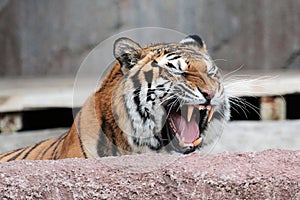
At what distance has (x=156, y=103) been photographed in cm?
216

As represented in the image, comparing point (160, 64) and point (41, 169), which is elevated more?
point (160, 64)

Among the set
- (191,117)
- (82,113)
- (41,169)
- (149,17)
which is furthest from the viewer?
(149,17)

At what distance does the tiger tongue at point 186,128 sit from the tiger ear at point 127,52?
22 cm

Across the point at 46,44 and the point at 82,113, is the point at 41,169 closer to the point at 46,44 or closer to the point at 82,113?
the point at 82,113

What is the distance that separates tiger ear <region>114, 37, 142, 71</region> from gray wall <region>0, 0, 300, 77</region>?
385cm

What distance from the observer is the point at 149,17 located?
6.12m

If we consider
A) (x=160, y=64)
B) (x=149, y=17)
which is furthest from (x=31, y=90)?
(x=160, y=64)

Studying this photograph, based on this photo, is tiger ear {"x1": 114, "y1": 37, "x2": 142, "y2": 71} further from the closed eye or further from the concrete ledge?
the concrete ledge

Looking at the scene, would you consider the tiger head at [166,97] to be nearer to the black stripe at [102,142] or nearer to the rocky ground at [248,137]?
the black stripe at [102,142]

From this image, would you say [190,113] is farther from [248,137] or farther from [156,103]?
[248,137]

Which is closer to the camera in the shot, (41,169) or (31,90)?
(41,169)

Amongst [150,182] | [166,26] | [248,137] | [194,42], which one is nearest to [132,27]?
[166,26]

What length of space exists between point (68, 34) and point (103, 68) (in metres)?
4.17

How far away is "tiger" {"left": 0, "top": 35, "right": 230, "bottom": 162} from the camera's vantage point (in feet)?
7.06
